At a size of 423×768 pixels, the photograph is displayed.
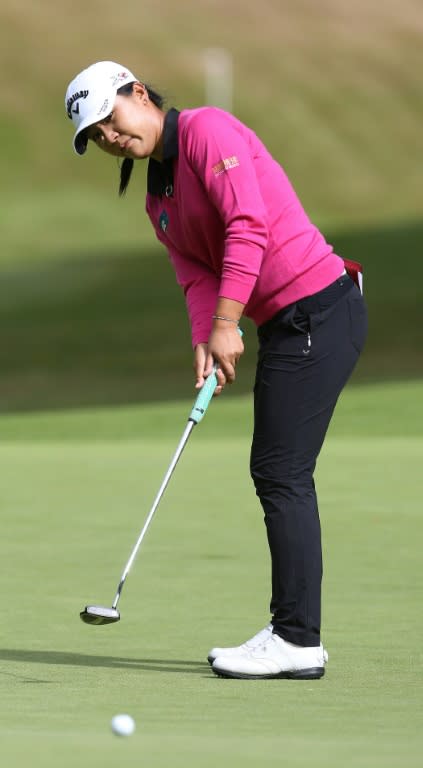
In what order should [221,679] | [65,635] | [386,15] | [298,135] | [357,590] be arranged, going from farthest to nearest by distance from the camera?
1. [386,15]
2. [298,135]
3. [357,590]
4. [65,635]
5. [221,679]

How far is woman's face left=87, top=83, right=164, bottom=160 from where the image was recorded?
467 centimetres

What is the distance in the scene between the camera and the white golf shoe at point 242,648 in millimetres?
4700

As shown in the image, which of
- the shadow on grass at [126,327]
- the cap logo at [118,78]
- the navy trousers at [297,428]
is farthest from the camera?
the shadow on grass at [126,327]

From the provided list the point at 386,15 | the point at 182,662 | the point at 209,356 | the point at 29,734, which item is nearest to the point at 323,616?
the point at 182,662

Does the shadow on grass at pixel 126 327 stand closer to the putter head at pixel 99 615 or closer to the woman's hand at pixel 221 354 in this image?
the woman's hand at pixel 221 354

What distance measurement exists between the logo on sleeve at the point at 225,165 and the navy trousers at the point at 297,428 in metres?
0.45

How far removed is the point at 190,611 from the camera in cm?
577

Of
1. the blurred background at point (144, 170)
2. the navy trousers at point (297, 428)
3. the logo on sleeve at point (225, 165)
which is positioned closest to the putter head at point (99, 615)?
the navy trousers at point (297, 428)

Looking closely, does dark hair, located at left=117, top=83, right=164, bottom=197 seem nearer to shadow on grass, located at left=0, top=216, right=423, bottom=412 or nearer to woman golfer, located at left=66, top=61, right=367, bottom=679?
woman golfer, located at left=66, top=61, right=367, bottom=679

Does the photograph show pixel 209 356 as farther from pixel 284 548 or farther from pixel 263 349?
pixel 284 548

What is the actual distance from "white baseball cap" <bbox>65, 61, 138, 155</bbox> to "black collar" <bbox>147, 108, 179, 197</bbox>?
0.16 meters

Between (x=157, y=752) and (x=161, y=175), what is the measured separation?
2004mm

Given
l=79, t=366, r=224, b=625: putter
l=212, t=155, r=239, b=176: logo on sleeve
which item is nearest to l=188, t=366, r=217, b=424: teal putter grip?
l=79, t=366, r=224, b=625: putter

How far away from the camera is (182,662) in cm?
485
